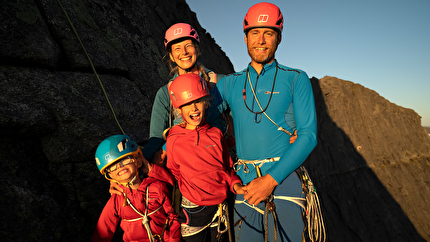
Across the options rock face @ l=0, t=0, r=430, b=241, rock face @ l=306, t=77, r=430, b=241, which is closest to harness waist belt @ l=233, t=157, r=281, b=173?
rock face @ l=0, t=0, r=430, b=241

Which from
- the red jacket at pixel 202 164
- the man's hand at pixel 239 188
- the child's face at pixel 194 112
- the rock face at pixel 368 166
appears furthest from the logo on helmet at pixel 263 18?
the rock face at pixel 368 166

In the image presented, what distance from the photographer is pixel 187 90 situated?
288 cm

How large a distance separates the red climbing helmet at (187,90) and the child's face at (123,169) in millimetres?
961

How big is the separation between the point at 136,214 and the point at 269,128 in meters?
2.01

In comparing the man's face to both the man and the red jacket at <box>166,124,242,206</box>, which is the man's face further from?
the red jacket at <box>166,124,242,206</box>

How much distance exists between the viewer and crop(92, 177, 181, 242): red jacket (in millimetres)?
3168

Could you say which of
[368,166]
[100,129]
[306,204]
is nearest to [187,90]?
[306,204]

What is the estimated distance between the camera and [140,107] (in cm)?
596

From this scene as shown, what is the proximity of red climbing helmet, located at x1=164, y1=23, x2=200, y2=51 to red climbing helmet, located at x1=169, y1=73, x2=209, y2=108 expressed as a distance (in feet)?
3.10

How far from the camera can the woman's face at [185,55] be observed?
141 inches

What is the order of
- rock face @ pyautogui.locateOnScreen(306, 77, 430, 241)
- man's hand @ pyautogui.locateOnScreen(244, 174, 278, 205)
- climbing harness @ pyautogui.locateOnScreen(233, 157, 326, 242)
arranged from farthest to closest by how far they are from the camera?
1. rock face @ pyautogui.locateOnScreen(306, 77, 430, 241)
2. climbing harness @ pyautogui.locateOnScreen(233, 157, 326, 242)
3. man's hand @ pyautogui.locateOnScreen(244, 174, 278, 205)

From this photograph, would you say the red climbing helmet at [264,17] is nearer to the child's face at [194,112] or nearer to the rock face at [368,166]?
the child's face at [194,112]

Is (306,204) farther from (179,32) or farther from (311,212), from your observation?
(179,32)

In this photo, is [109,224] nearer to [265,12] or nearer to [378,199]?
[265,12]
